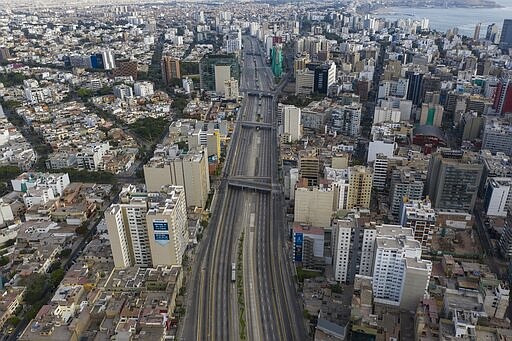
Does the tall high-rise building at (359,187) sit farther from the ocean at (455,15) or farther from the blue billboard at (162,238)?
the ocean at (455,15)

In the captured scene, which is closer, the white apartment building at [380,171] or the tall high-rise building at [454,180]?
the tall high-rise building at [454,180]

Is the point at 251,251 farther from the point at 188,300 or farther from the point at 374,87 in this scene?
the point at 374,87

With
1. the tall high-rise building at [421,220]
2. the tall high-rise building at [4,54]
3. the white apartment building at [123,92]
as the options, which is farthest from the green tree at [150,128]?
the tall high-rise building at [4,54]

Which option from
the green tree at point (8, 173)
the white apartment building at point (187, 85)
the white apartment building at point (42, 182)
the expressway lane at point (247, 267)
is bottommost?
the expressway lane at point (247, 267)

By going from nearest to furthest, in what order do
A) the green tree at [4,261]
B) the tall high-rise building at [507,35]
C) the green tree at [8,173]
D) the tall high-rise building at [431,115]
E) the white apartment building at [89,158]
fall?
the green tree at [4,261] < the green tree at [8,173] < the white apartment building at [89,158] < the tall high-rise building at [431,115] < the tall high-rise building at [507,35]

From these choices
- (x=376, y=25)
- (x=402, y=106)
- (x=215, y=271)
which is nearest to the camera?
(x=215, y=271)

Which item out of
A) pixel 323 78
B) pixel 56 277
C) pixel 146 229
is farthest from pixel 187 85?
pixel 56 277

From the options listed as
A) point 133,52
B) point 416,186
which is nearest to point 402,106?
point 416,186

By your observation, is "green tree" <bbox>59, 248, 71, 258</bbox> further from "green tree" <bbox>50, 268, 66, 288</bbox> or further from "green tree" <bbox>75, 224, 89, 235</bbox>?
"green tree" <bbox>50, 268, 66, 288</bbox>
